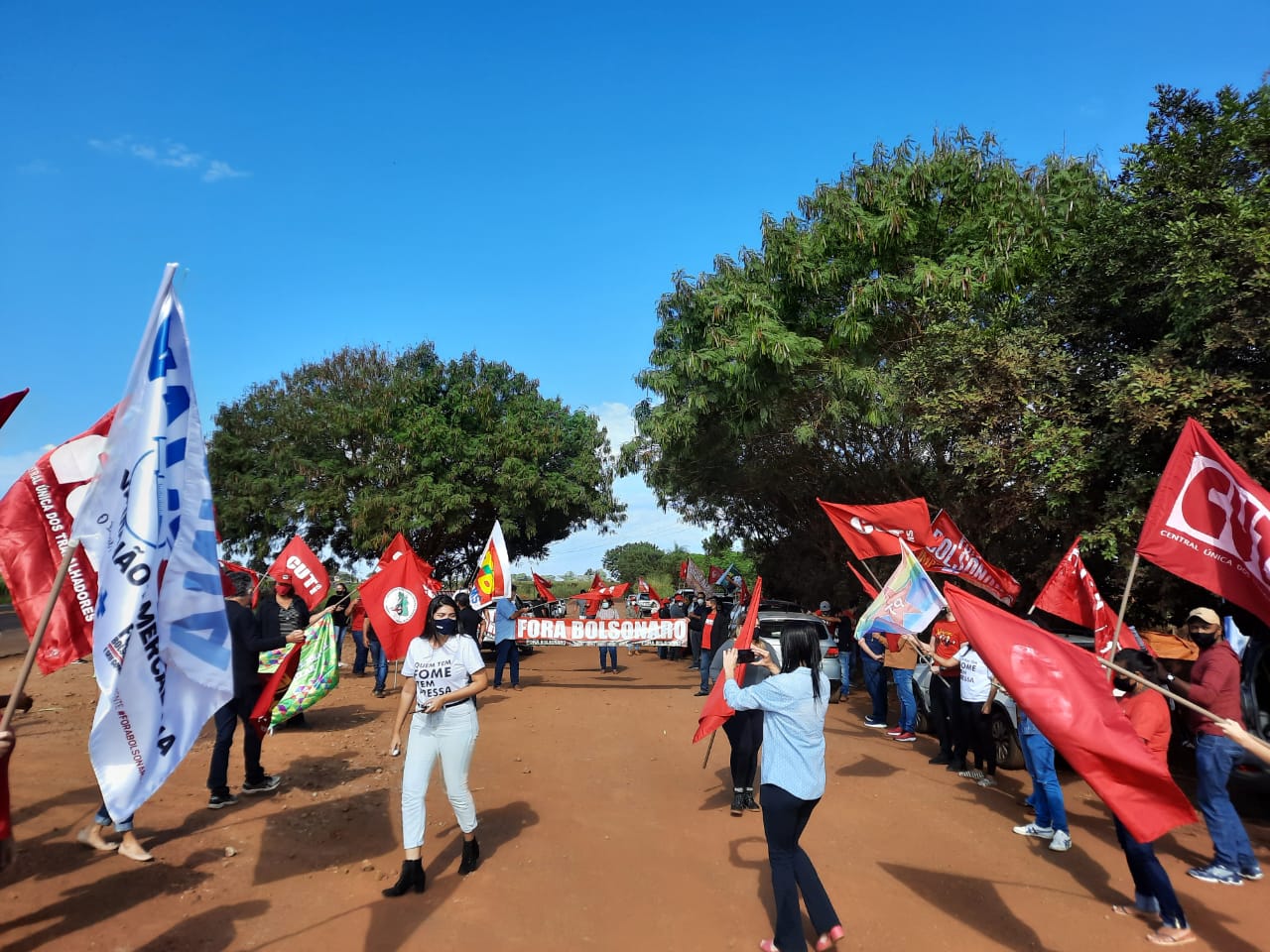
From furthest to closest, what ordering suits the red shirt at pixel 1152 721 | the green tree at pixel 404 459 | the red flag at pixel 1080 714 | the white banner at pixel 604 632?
the green tree at pixel 404 459 < the white banner at pixel 604 632 < the red shirt at pixel 1152 721 < the red flag at pixel 1080 714

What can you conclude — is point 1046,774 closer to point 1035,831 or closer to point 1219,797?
point 1035,831

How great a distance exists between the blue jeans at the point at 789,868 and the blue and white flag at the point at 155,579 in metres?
2.84

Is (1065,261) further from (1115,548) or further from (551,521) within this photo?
(551,521)

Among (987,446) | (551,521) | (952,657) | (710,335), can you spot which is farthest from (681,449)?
(551,521)

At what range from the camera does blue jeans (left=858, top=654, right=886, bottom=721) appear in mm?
11289

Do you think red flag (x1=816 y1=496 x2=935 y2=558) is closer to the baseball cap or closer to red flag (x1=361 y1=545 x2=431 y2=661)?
the baseball cap

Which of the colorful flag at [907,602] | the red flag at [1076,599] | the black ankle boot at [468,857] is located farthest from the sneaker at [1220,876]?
the black ankle boot at [468,857]

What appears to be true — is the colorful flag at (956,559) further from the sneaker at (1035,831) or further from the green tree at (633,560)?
the green tree at (633,560)

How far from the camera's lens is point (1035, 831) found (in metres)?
6.50

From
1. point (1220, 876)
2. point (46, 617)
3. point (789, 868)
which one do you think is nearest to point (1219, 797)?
point (1220, 876)

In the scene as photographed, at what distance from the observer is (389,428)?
2584cm

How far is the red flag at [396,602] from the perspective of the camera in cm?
1070

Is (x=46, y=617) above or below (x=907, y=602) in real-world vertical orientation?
above

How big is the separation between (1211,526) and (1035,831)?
10.2 ft
